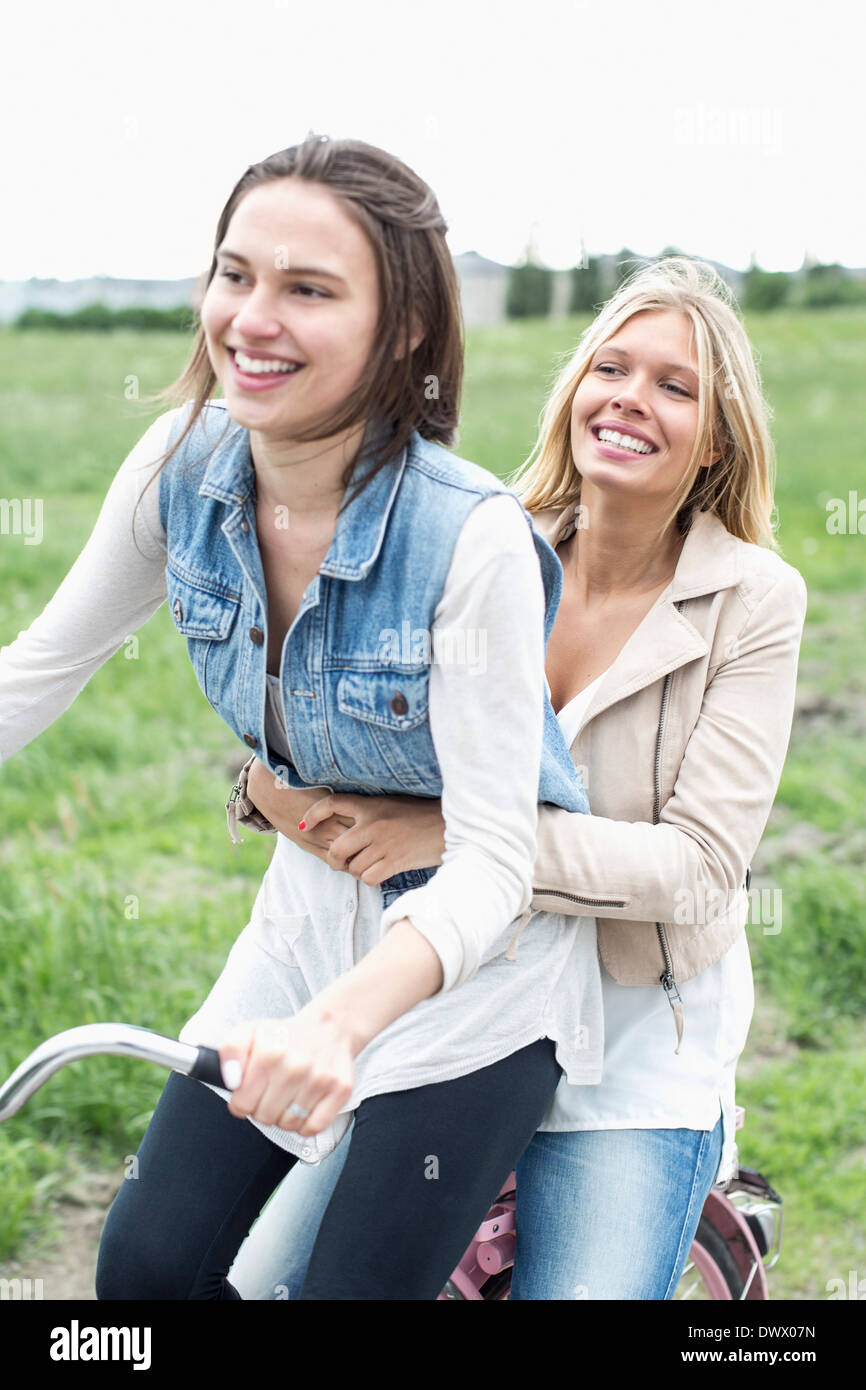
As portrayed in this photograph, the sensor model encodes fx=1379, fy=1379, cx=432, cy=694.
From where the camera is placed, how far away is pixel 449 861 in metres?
1.55

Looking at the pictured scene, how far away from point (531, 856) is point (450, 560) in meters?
0.36

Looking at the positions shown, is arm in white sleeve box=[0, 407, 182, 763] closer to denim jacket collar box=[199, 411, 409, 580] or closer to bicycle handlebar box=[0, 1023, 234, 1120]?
denim jacket collar box=[199, 411, 409, 580]

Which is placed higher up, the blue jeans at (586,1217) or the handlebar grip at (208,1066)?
Result: the handlebar grip at (208,1066)

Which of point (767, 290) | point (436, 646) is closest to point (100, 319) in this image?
point (767, 290)

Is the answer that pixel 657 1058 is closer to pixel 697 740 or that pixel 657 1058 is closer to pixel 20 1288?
pixel 697 740

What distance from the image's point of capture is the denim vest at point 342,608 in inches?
63.9

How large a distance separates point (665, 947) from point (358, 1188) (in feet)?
2.02

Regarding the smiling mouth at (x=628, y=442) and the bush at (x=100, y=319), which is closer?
the smiling mouth at (x=628, y=442)

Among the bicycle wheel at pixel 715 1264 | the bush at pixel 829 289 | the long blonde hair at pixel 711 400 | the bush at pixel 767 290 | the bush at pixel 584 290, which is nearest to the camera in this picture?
the long blonde hair at pixel 711 400

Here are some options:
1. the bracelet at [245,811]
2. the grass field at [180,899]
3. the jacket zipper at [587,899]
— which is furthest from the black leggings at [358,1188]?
the grass field at [180,899]

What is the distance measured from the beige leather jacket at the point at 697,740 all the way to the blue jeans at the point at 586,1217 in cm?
25

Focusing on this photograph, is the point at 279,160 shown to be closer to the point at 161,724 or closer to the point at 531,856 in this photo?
the point at 531,856

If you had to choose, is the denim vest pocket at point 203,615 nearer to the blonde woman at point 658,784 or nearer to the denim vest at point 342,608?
the denim vest at point 342,608

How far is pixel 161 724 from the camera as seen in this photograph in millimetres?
5648
